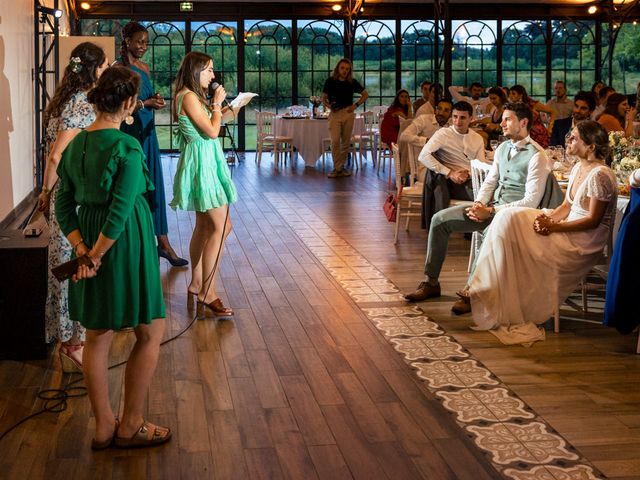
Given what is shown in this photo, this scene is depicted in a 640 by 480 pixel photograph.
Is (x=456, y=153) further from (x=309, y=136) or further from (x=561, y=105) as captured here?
(x=561, y=105)

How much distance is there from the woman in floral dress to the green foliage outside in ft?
45.4

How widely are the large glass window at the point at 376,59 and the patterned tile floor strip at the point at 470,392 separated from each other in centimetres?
1234

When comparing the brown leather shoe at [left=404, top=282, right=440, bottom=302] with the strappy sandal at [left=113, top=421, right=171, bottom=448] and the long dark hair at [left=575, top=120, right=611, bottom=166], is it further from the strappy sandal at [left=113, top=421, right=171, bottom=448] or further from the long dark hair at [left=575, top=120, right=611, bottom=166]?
the strappy sandal at [left=113, top=421, right=171, bottom=448]

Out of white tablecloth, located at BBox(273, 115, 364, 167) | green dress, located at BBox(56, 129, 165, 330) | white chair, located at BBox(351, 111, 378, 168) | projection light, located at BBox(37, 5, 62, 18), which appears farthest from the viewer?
white chair, located at BBox(351, 111, 378, 168)

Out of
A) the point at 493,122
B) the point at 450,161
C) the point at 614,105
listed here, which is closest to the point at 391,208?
the point at 450,161

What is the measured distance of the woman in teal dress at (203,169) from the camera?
5.50 m

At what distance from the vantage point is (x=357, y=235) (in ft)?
28.8

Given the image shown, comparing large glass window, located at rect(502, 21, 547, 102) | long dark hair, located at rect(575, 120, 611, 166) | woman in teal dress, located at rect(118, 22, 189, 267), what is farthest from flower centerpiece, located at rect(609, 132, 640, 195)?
large glass window, located at rect(502, 21, 547, 102)

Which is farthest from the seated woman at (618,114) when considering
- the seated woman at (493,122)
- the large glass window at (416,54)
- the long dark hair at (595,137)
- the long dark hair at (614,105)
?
the large glass window at (416,54)

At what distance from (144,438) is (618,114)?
25.1 ft

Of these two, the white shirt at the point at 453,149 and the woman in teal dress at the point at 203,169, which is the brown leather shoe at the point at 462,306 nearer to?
the woman in teal dress at the point at 203,169

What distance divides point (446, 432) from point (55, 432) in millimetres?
1548

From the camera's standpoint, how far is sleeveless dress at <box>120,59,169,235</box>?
6.51m

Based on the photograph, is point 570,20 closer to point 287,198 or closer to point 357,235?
point 287,198
